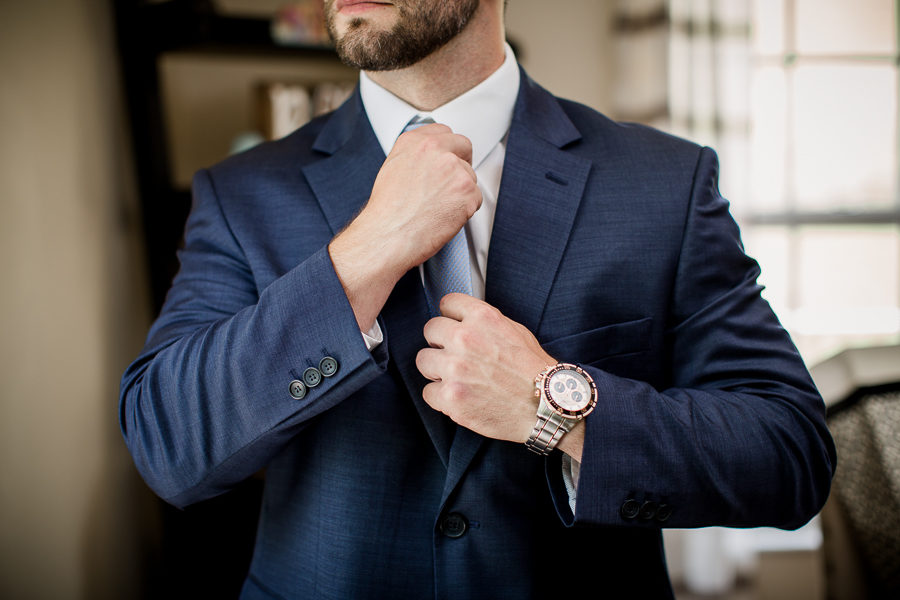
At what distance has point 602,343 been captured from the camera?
3.03 feet

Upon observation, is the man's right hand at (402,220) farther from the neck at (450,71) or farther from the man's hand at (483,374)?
the neck at (450,71)

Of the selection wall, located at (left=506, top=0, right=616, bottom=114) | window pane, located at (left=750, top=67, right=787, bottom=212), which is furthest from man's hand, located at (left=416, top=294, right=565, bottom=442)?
window pane, located at (left=750, top=67, right=787, bottom=212)

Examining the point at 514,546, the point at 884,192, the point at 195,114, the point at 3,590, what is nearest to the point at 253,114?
the point at 195,114

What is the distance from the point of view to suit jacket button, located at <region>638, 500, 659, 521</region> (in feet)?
2.66

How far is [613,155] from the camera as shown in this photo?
39.9 inches

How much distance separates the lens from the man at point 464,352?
0.79 metres

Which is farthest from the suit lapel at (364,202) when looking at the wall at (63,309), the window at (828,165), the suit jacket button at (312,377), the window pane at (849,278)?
the window pane at (849,278)

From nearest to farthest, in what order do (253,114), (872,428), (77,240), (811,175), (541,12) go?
1. (872,428)
2. (77,240)
3. (253,114)
4. (541,12)
5. (811,175)

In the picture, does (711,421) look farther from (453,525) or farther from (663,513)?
(453,525)

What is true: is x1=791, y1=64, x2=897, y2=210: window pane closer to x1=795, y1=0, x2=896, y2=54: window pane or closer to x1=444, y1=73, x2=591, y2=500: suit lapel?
x1=795, y1=0, x2=896, y2=54: window pane

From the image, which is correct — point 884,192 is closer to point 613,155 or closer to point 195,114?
point 613,155

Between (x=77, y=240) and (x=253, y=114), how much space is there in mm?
1019

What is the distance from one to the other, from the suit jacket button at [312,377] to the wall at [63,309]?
0.65 metres

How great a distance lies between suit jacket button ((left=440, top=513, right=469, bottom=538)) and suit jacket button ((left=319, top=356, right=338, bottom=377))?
28 cm
